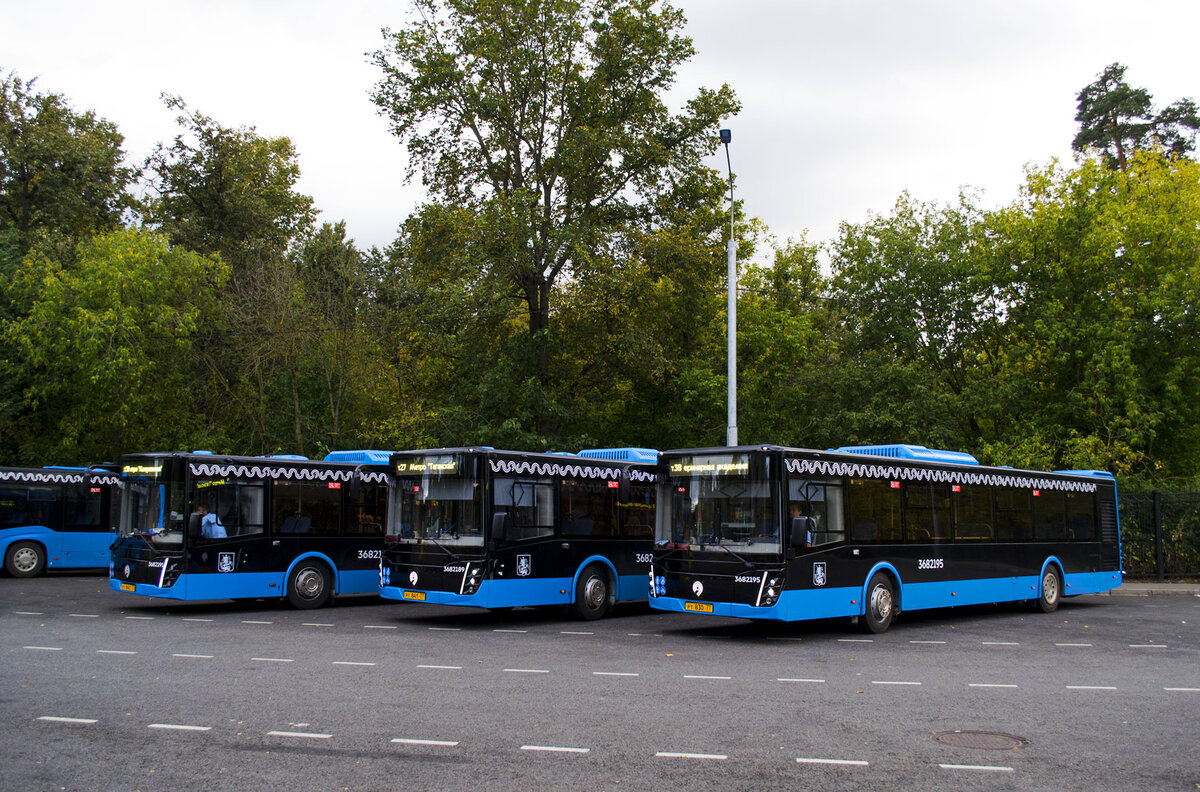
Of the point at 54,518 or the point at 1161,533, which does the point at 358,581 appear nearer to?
the point at 54,518

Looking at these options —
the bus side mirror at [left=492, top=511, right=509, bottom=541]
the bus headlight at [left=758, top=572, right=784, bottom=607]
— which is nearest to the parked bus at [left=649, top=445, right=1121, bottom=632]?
the bus headlight at [left=758, top=572, right=784, bottom=607]

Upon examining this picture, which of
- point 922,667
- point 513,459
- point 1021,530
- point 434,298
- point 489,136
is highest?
point 489,136

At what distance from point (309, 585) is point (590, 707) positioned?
1190cm

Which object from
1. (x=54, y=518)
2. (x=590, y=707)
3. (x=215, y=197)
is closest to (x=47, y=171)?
(x=215, y=197)

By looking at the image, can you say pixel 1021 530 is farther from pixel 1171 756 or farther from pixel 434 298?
pixel 434 298

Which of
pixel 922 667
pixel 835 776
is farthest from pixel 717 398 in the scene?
pixel 835 776

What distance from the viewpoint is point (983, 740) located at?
335 inches

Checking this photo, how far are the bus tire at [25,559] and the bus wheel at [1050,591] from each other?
25.2 m

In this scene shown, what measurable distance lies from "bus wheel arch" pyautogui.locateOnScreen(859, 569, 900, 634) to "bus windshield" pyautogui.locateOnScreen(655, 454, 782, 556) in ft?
8.29

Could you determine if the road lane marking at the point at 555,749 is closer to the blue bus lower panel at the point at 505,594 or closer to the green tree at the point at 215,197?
the blue bus lower panel at the point at 505,594

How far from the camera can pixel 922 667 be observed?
502 inches

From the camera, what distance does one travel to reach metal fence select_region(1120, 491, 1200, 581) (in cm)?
2733

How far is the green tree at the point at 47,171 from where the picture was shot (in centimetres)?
4125

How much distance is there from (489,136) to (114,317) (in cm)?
1453
